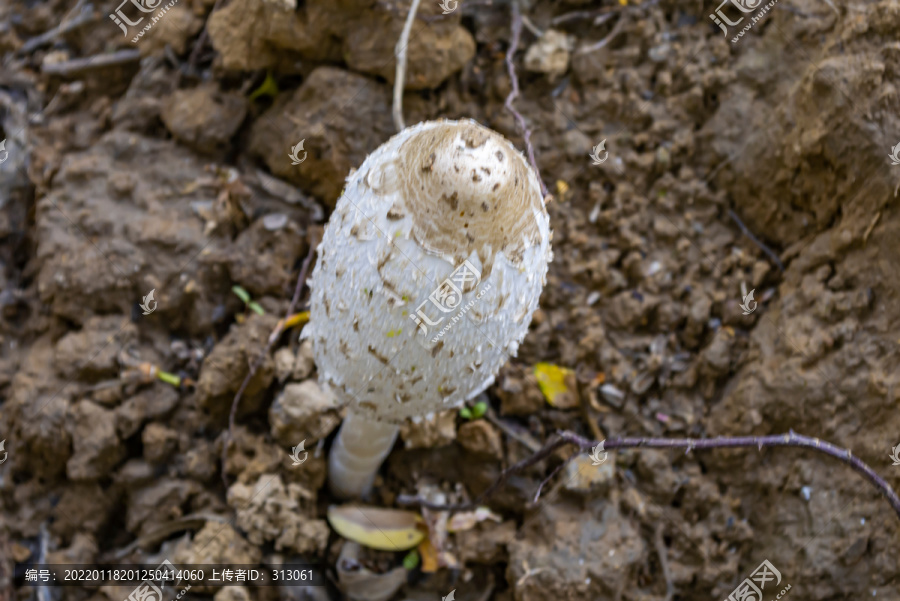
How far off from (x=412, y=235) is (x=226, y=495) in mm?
1660

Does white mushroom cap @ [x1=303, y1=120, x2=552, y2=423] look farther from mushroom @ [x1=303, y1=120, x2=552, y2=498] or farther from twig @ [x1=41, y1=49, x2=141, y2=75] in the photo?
twig @ [x1=41, y1=49, x2=141, y2=75]

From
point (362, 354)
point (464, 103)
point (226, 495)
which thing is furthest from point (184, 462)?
point (464, 103)

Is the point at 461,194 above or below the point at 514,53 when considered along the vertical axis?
above

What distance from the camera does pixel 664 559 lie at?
8.18ft

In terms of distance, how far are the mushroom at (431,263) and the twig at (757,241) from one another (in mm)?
1428

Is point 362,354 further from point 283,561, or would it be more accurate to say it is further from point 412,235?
point 283,561

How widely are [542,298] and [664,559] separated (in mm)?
1162

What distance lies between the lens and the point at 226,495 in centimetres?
264

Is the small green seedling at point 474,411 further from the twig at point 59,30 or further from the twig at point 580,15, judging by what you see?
the twig at point 59,30

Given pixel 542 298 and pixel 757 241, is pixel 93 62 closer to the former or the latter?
pixel 542 298

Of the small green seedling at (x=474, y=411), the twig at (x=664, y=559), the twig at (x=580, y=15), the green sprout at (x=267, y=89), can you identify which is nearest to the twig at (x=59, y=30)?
the green sprout at (x=267, y=89)

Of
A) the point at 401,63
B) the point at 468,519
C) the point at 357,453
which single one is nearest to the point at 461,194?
the point at 357,453

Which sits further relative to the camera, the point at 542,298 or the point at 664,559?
the point at 542,298

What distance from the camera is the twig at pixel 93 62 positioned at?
3125 millimetres
